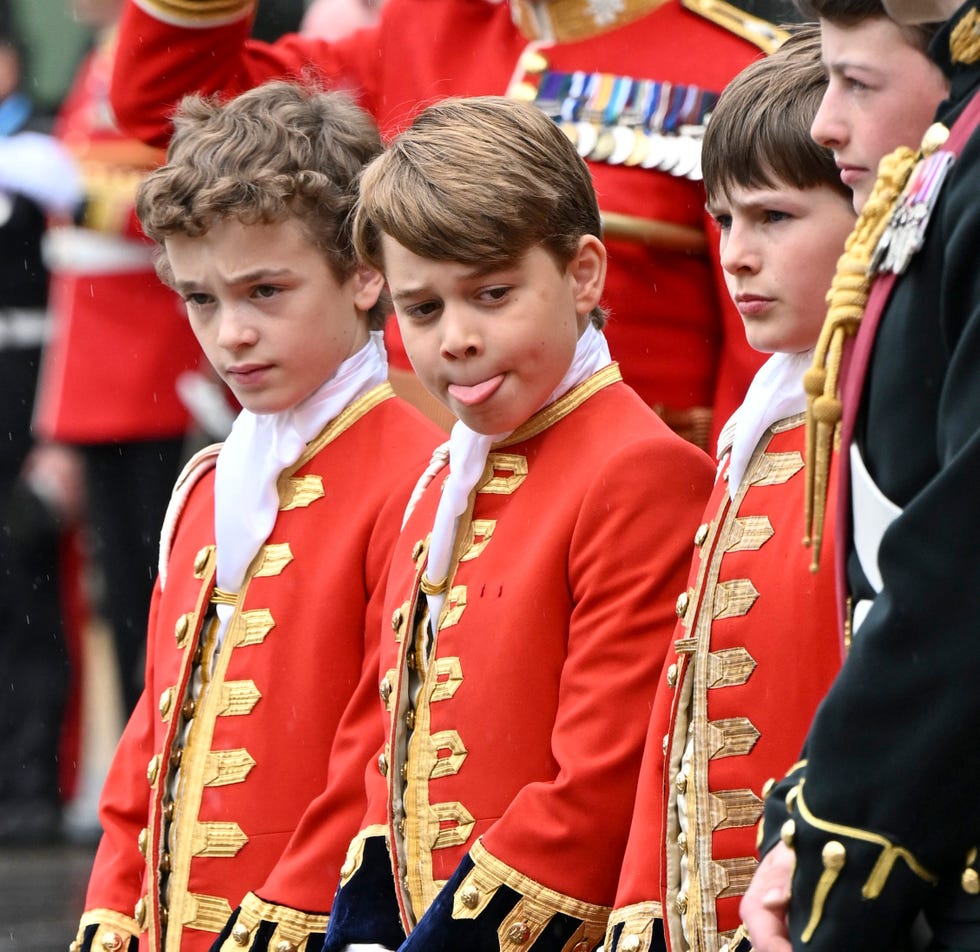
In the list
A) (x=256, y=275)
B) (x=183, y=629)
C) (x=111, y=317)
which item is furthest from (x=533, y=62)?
(x=111, y=317)

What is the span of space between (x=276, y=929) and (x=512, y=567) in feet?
2.14

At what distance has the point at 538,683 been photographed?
3143 mm

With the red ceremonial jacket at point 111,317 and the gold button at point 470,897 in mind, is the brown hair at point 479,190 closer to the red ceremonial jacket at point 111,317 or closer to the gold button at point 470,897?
the gold button at point 470,897

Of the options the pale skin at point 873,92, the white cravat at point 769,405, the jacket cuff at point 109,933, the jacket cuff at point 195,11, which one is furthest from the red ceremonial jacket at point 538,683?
the jacket cuff at point 195,11

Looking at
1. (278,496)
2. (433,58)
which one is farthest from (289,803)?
(433,58)

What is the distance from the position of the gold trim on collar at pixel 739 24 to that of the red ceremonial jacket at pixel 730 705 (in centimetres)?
133

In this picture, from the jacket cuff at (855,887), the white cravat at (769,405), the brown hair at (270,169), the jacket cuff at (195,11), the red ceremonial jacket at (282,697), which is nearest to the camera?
the jacket cuff at (855,887)

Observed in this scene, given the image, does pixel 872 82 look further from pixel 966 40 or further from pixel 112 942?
pixel 112 942

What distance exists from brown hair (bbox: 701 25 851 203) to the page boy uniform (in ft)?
0.76

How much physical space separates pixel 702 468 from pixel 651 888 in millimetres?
622

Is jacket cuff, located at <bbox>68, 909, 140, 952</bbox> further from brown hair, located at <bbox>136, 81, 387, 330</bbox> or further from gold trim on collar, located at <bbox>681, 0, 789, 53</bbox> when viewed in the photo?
gold trim on collar, located at <bbox>681, 0, 789, 53</bbox>

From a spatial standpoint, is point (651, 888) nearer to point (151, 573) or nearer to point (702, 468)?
point (702, 468)

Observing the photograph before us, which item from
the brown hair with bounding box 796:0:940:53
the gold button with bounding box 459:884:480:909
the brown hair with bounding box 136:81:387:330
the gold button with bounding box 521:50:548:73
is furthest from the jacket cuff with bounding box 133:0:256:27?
the brown hair with bounding box 796:0:940:53

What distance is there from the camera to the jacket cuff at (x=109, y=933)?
377 cm
